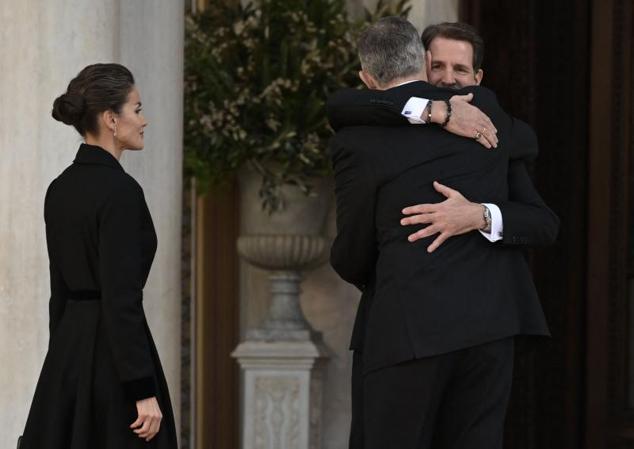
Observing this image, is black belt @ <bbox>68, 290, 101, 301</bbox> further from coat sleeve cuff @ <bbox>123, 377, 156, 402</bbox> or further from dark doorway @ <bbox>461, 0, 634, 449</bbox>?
dark doorway @ <bbox>461, 0, 634, 449</bbox>

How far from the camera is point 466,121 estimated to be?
3.29m

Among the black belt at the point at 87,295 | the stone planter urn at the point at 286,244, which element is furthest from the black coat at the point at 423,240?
the stone planter urn at the point at 286,244

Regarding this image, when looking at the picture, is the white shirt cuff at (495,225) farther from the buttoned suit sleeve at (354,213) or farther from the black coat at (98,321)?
the black coat at (98,321)

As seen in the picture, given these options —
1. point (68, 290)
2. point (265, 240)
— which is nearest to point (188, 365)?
point (265, 240)

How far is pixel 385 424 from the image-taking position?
331 cm

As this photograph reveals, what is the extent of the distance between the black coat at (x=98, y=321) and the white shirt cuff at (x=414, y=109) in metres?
0.62

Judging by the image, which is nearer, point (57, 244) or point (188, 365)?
point (57, 244)

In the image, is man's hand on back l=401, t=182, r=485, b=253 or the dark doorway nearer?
man's hand on back l=401, t=182, r=485, b=253

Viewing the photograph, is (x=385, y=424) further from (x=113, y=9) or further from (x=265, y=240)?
(x=265, y=240)

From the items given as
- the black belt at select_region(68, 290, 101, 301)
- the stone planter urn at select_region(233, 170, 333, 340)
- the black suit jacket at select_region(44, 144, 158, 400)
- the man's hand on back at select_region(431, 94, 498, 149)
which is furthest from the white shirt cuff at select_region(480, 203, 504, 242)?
the stone planter urn at select_region(233, 170, 333, 340)

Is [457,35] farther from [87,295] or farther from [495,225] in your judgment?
[87,295]

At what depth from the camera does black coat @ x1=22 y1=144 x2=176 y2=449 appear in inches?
130

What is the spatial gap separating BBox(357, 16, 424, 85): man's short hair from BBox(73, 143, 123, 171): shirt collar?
61 centimetres

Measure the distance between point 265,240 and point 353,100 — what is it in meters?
2.32
